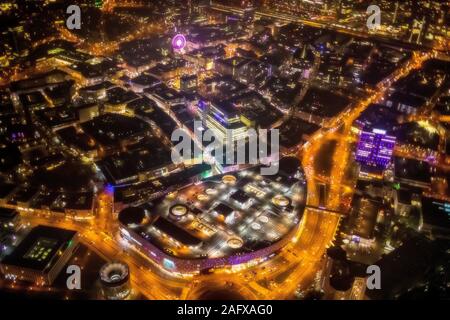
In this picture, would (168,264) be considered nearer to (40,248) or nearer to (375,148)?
(40,248)

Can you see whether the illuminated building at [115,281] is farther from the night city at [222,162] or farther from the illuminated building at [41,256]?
the illuminated building at [41,256]

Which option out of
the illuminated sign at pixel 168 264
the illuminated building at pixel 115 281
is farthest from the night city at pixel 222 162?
the illuminated sign at pixel 168 264

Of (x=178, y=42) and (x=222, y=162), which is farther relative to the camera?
(x=178, y=42)

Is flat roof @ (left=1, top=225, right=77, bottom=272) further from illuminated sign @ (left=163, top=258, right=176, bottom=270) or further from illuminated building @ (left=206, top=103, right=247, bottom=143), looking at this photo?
illuminated building @ (left=206, top=103, right=247, bottom=143)

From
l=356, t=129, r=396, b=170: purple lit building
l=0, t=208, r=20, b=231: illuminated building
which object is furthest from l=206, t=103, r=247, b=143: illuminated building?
l=0, t=208, r=20, b=231: illuminated building

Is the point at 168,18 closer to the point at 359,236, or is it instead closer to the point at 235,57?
the point at 235,57

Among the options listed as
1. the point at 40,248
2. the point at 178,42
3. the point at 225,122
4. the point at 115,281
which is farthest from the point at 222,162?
the point at 178,42
